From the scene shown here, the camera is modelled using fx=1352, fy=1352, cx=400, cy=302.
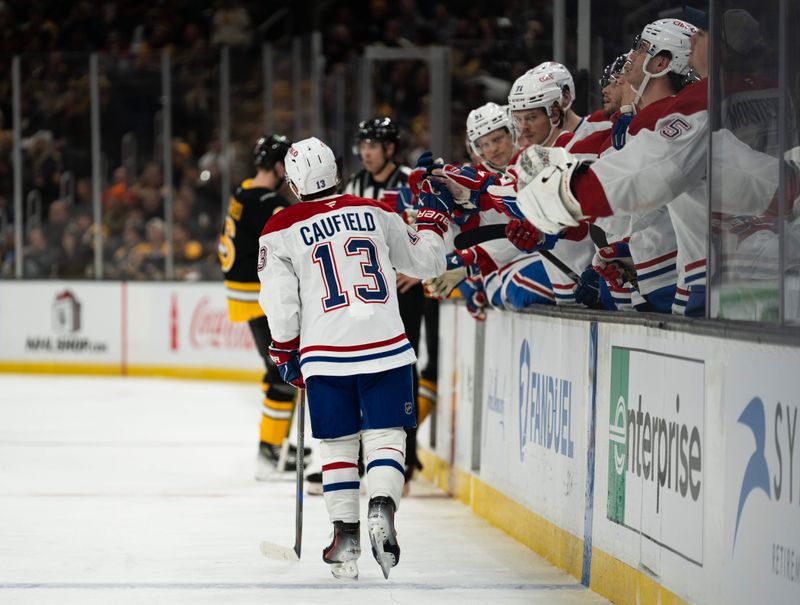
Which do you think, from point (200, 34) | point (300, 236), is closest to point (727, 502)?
point (300, 236)

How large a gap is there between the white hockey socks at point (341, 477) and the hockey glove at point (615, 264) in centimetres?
96

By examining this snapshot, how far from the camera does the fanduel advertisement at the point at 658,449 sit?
327cm

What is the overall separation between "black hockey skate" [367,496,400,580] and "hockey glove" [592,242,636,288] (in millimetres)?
1063

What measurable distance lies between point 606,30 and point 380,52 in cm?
303

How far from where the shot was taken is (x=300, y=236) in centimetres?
428

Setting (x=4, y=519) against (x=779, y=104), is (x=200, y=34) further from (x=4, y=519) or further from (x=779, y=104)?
(x=779, y=104)

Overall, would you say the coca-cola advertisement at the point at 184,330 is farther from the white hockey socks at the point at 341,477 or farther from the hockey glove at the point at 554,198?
the hockey glove at the point at 554,198

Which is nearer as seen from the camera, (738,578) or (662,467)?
(738,578)

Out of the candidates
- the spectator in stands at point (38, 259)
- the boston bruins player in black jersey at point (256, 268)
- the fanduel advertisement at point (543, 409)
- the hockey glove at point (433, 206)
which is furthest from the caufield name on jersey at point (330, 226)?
the spectator in stands at point (38, 259)

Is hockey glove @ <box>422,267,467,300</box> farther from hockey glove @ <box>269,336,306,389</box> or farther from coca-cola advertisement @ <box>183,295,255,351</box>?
coca-cola advertisement @ <box>183,295,255,351</box>

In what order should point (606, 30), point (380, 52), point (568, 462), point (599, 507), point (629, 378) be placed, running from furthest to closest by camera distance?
point (380, 52) < point (606, 30) < point (568, 462) < point (599, 507) < point (629, 378)

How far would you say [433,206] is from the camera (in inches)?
181

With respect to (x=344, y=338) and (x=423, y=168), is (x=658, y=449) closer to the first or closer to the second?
(x=344, y=338)

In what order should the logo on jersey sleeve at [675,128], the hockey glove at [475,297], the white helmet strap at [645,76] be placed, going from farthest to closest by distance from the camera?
the hockey glove at [475,297] < the white helmet strap at [645,76] < the logo on jersey sleeve at [675,128]
